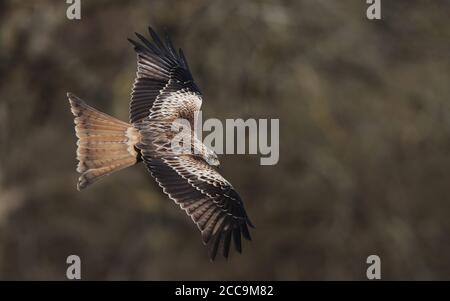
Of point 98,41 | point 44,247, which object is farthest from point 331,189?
point 44,247

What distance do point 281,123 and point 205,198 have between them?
837 centimetres

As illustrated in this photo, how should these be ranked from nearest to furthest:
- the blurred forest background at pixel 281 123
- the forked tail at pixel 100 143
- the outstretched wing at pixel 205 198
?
the forked tail at pixel 100 143 < the outstretched wing at pixel 205 198 < the blurred forest background at pixel 281 123

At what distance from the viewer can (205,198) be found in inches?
262

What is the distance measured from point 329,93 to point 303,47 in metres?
0.73

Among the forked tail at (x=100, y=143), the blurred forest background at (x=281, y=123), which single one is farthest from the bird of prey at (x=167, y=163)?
the blurred forest background at (x=281, y=123)

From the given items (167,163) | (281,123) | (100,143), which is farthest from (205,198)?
(281,123)

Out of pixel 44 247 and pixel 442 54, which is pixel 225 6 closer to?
pixel 442 54

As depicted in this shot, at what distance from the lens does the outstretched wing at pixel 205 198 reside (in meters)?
6.41

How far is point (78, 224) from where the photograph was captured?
690 inches

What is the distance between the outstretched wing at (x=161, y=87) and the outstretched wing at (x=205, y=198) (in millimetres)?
651

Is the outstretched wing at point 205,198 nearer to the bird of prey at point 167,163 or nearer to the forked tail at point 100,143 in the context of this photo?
the bird of prey at point 167,163

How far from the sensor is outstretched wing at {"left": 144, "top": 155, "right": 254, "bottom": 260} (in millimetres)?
6410

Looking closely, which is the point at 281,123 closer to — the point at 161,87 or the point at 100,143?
the point at 161,87

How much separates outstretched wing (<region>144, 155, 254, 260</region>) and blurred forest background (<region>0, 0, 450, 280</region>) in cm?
673
